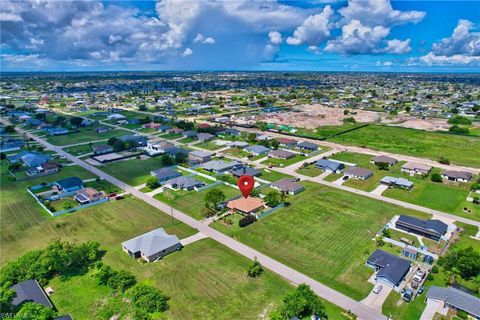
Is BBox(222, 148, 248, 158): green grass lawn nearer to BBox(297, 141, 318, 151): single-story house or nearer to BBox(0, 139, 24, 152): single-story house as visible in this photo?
BBox(297, 141, 318, 151): single-story house

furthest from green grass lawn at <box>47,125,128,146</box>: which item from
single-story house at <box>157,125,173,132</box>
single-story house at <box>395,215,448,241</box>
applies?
single-story house at <box>395,215,448,241</box>

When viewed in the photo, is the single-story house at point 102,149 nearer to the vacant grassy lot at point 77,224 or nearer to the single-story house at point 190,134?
the single-story house at point 190,134

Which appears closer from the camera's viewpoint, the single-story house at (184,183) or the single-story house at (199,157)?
the single-story house at (184,183)

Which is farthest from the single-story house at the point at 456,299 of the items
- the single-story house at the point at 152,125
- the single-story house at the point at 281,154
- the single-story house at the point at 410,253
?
the single-story house at the point at 152,125

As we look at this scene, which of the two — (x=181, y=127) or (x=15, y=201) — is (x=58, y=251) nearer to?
(x=15, y=201)

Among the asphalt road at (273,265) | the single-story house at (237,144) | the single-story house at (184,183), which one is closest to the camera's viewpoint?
the asphalt road at (273,265)

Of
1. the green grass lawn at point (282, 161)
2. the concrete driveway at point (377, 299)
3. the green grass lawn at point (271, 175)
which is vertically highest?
the green grass lawn at point (282, 161)

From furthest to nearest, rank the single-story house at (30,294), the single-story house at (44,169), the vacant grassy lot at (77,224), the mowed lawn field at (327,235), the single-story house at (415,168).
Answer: the single-story house at (44,169), the single-story house at (415,168), the vacant grassy lot at (77,224), the mowed lawn field at (327,235), the single-story house at (30,294)

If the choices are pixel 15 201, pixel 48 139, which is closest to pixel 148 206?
pixel 15 201
